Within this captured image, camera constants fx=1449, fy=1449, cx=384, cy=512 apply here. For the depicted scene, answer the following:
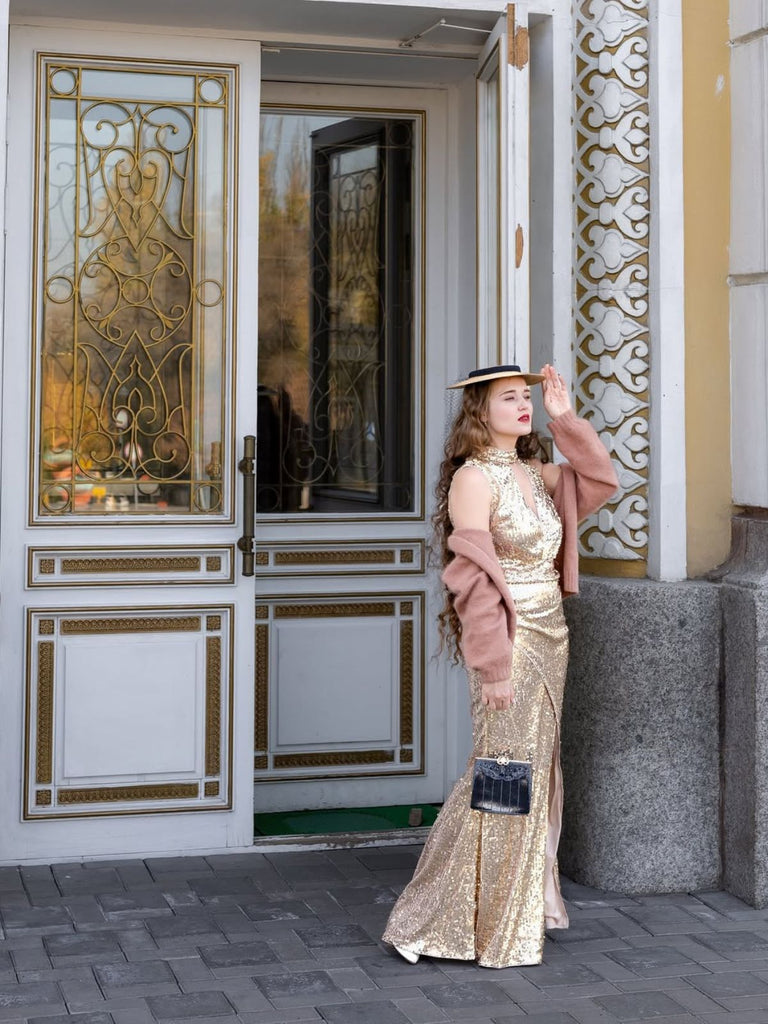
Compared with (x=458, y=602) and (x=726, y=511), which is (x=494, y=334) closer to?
(x=726, y=511)

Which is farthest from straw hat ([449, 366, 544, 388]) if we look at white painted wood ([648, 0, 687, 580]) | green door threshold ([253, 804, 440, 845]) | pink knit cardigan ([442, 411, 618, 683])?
green door threshold ([253, 804, 440, 845])

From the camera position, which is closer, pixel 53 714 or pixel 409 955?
pixel 409 955

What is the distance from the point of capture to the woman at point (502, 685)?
4.35 metres

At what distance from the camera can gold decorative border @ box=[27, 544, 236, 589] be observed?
17.7 ft

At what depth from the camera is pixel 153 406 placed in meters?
5.52

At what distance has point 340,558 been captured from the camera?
622cm

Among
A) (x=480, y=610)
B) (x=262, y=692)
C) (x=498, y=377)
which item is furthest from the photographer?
(x=262, y=692)

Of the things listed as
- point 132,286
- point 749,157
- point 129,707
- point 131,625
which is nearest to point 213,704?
point 129,707

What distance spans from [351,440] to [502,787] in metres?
2.33

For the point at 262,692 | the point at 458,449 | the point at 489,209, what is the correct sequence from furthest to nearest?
the point at 262,692, the point at 489,209, the point at 458,449

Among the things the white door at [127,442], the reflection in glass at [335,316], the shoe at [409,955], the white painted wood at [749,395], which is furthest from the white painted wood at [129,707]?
the white painted wood at [749,395]

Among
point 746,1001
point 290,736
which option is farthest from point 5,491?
point 746,1001

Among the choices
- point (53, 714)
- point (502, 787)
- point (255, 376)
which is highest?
point (255, 376)

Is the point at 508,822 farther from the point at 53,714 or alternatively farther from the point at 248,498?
the point at 53,714
